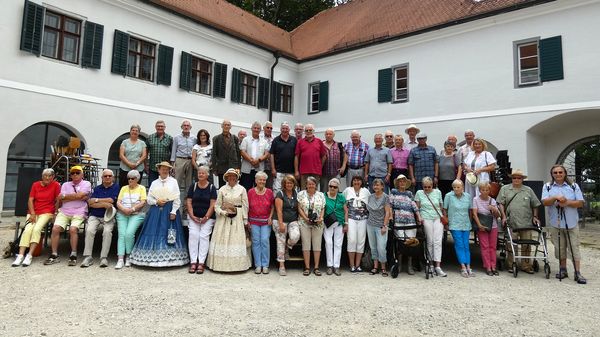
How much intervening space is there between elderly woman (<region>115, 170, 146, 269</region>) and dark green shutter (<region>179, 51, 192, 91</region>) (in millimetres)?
7805

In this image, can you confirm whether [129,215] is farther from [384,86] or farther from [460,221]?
[384,86]

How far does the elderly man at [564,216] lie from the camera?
220 inches

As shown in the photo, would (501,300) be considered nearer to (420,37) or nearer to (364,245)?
(364,245)

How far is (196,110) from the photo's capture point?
13.5 m

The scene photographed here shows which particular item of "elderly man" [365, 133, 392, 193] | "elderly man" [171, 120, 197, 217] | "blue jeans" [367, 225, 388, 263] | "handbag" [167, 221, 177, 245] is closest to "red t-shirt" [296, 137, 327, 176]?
"elderly man" [365, 133, 392, 193]

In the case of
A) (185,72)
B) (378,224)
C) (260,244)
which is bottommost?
(260,244)

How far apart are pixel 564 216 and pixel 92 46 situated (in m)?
12.1

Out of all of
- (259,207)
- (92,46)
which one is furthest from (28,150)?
(259,207)

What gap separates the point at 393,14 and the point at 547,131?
7.69 meters

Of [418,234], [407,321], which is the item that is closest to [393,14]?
[418,234]

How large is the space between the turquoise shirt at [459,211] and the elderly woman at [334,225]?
66.3 inches

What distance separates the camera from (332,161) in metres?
6.88

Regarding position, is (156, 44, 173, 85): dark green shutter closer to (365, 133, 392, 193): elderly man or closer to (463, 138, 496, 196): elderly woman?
(365, 133, 392, 193): elderly man

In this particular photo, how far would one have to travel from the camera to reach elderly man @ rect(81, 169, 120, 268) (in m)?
5.76
